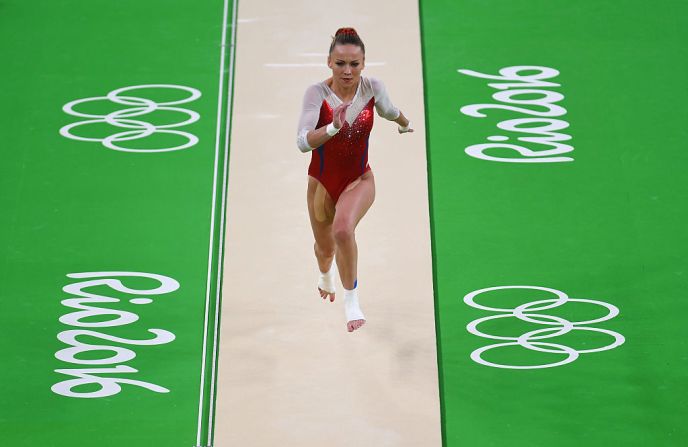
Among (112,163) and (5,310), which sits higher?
(112,163)

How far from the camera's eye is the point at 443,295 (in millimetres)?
11703

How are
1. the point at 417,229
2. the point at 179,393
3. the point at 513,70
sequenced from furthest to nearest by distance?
the point at 513,70 < the point at 417,229 < the point at 179,393

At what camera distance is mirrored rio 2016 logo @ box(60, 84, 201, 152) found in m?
12.8

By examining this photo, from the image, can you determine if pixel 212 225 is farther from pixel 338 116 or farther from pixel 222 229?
Result: pixel 338 116

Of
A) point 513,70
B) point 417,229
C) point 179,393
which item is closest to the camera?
point 179,393

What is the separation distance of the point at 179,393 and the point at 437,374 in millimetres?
1772

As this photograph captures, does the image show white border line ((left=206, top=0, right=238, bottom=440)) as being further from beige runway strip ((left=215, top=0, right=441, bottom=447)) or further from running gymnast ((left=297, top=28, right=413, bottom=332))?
running gymnast ((left=297, top=28, right=413, bottom=332))

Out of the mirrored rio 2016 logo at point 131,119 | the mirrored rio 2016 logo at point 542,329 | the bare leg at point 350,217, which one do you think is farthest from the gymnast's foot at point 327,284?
the mirrored rio 2016 logo at point 131,119

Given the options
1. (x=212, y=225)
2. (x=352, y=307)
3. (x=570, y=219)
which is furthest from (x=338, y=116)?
(x=570, y=219)

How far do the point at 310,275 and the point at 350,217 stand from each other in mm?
1799

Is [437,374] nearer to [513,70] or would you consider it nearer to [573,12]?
[513,70]

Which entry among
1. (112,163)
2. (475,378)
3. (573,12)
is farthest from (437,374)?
(573,12)

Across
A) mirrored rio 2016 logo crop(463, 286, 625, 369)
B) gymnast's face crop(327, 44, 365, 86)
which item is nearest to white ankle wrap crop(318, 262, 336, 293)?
mirrored rio 2016 logo crop(463, 286, 625, 369)

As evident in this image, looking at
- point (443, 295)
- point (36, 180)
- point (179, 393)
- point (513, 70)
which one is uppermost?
point (513, 70)
